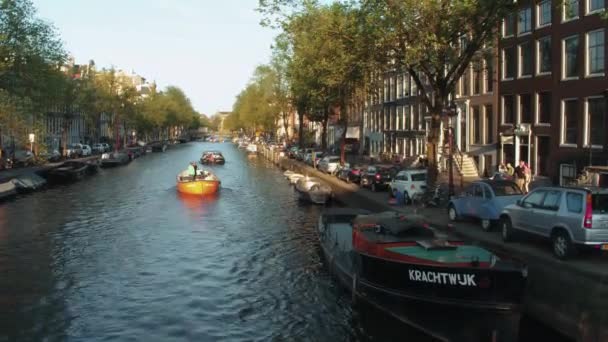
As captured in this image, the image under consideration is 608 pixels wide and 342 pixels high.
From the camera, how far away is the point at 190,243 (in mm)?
27062

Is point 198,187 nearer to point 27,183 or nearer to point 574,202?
point 27,183

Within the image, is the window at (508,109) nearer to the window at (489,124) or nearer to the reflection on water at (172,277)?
the window at (489,124)

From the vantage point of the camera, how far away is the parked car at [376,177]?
3991 centimetres

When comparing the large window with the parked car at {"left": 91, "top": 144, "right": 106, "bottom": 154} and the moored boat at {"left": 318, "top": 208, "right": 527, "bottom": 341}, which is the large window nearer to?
the moored boat at {"left": 318, "top": 208, "right": 527, "bottom": 341}

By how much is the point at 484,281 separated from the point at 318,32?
22.7m

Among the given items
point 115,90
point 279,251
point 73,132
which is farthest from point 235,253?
point 73,132

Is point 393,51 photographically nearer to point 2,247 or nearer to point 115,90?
point 2,247

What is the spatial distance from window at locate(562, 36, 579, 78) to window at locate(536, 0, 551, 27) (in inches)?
98.0

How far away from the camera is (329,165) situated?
185 feet

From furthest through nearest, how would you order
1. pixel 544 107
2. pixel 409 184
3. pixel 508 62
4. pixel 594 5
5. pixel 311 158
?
1. pixel 311 158
2. pixel 508 62
3. pixel 544 107
4. pixel 594 5
5. pixel 409 184

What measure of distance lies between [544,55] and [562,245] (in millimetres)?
24736

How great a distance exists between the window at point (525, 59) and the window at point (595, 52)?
240 inches

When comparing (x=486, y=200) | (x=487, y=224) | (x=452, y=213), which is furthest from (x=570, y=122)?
(x=487, y=224)

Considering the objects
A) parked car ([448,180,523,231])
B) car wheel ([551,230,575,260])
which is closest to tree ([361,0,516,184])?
parked car ([448,180,523,231])
